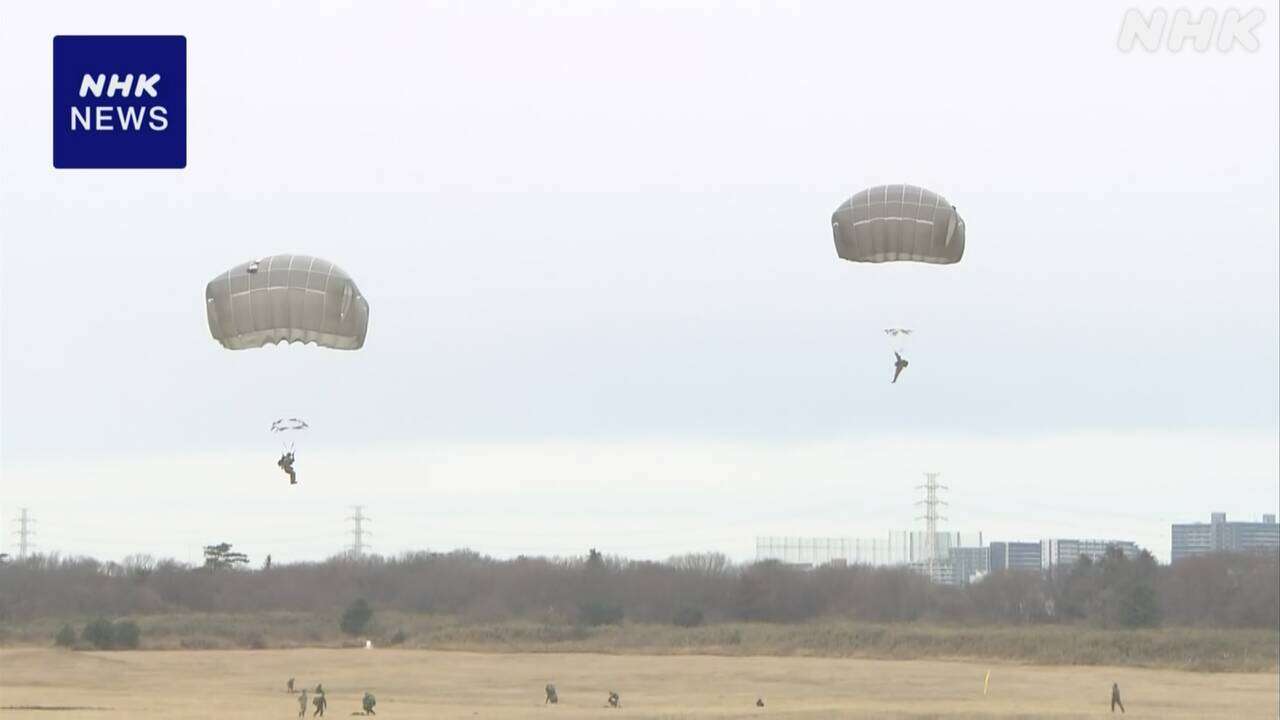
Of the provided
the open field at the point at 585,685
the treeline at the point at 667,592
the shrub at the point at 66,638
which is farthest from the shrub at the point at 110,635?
the treeline at the point at 667,592

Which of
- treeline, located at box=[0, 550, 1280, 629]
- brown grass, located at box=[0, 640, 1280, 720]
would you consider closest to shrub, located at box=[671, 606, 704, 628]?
treeline, located at box=[0, 550, 1280, 629]

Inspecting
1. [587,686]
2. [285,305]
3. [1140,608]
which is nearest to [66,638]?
[587,686]

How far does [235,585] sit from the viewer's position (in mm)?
146500

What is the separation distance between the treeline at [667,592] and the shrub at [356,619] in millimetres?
8859

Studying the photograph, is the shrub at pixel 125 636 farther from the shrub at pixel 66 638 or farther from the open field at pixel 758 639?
the shrub at pixel 66 638

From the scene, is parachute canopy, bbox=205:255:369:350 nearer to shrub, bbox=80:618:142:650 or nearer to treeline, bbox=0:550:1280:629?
shrub, bbox=80:618:142:650

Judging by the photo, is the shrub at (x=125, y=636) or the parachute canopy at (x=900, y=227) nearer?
the parachute canopy at (x=900, y=227)

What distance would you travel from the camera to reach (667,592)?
13938 cm

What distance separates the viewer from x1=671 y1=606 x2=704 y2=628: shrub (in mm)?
127188

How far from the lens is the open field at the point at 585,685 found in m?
71.6

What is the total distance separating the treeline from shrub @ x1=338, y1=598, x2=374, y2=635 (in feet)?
29.1

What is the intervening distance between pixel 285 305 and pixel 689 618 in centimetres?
8065

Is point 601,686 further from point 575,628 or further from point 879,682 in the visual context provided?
point 575,628

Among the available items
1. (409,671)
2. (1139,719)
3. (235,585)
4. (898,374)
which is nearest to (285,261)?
(898,374)
